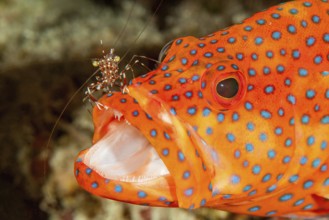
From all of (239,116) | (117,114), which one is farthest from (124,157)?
(239,116)

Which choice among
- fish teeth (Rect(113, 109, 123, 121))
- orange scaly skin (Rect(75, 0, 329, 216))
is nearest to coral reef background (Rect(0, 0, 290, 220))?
orange scaly skin (Rect(75, 0, 329, 216))

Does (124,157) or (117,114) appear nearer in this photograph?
(117,114)

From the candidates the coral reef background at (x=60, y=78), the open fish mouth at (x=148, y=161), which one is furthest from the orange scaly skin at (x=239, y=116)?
the coral reef background at (x=60, y=78)

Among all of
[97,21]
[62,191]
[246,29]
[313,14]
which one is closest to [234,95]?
A: [246,29]

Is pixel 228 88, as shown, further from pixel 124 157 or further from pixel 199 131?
pixel 124 157

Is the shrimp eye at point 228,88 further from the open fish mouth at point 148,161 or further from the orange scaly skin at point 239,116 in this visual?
the open fish mouth at point 148,161

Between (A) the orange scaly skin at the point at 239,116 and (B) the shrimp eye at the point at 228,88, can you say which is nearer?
(A) the orange scaly skin at the point at 239,116

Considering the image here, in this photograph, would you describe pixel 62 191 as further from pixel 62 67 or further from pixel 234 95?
pixel 234 95
